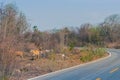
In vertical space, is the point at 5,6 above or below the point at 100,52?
above

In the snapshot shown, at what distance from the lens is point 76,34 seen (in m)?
83.9

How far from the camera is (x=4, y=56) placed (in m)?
16.5

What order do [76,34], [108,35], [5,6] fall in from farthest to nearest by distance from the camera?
[108,35], [76,34], [5,6]

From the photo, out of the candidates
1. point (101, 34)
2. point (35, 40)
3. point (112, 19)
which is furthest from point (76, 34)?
point (35, 40)

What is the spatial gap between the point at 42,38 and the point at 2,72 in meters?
26.7

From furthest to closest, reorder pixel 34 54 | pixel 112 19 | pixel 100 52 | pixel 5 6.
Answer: pixel 112 19, pixel 100 52, pixel 34 54, pixel 5 6

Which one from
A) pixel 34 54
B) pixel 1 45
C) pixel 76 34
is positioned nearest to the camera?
pixel 1 45

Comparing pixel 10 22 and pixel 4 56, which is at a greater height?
pixel 10 22

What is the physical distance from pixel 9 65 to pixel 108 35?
7424cm

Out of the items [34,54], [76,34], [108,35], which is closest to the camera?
[34,54]

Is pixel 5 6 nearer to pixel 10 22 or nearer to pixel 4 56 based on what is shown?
pixel 10 22

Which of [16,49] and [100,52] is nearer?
[16,49]

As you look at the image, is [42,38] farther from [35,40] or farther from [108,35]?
[108,35]

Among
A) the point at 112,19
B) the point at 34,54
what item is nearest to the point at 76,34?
the point at 112,19
